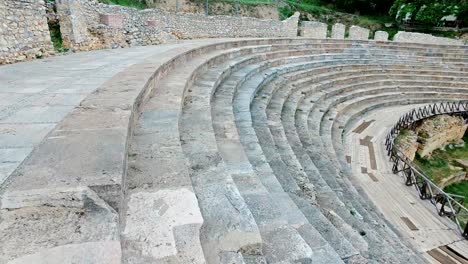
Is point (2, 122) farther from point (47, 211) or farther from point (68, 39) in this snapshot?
point (68, 39)

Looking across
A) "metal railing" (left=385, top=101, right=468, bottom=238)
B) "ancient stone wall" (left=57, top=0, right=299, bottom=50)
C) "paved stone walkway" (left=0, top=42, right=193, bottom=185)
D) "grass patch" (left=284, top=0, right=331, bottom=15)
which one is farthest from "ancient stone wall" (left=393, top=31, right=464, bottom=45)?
"paved stone walkway" (left=0, top=42, right=193, bottom=185)

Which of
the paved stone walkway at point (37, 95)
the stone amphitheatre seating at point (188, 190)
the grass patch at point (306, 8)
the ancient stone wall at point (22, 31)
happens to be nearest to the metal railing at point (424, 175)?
the stone amphitheatre seating at point (188, 190)

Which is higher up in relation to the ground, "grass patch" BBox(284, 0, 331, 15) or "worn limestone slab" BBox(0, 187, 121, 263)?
"grass patch" BBox(284, 0, 331, 15)

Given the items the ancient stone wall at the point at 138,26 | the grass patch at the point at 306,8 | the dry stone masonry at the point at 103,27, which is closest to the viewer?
the dry stone masonry at the point at 103,27

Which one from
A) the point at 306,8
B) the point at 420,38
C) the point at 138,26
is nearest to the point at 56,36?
the point at 138,26

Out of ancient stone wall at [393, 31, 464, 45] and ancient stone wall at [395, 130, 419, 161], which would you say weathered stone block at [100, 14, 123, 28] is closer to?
ancient stone wall at [395, 130, 419, 161]

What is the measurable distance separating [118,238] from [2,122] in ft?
6.73

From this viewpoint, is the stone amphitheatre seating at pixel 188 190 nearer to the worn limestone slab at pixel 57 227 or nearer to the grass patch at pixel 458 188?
the worn limestone slab at pixel 57 227

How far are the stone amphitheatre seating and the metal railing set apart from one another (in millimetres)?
372

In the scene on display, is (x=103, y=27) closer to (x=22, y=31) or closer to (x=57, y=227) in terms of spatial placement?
(x=22, y=31)

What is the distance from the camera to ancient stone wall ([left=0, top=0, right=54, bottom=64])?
542cm

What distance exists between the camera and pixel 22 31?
5.84 metres

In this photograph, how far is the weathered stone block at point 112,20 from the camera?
8.40 meters

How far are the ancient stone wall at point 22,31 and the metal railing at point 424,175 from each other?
8804 millimetres
